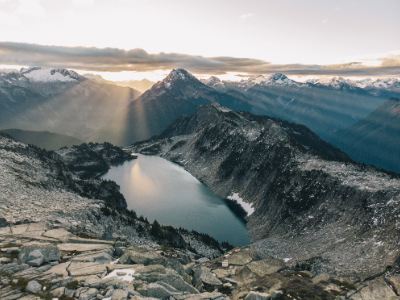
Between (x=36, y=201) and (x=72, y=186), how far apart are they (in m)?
25.6

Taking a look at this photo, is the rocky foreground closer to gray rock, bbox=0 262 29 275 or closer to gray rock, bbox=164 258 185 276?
gray rock, bbox=0 262 29 275

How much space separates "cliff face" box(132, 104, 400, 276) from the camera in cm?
5672

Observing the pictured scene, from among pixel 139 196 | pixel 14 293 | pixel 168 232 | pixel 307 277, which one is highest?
pixel 14 293

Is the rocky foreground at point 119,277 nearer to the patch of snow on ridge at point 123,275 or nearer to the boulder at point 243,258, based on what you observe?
the patch of snow on ridge at point 123,275

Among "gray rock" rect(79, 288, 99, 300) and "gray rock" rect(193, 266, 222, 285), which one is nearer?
"gray rock" rect(79, 288, 99, 300)

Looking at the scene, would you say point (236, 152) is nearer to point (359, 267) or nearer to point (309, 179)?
point (309, 179)

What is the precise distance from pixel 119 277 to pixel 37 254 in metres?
9.25

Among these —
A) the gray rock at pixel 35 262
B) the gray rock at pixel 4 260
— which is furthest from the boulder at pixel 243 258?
the gray rock at pixel 4 260

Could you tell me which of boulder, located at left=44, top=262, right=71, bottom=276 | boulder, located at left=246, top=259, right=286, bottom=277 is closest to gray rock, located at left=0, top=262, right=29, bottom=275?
boulder, located at left=44, top=262, right=71, bottom=276

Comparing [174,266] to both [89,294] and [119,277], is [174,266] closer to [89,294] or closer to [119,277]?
[119,277]

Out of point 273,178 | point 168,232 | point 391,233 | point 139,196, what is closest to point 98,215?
point 168,232

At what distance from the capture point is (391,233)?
5581 cm

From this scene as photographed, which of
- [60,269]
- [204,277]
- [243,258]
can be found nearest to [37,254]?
[60,269]

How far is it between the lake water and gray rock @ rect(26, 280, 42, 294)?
246 ft
